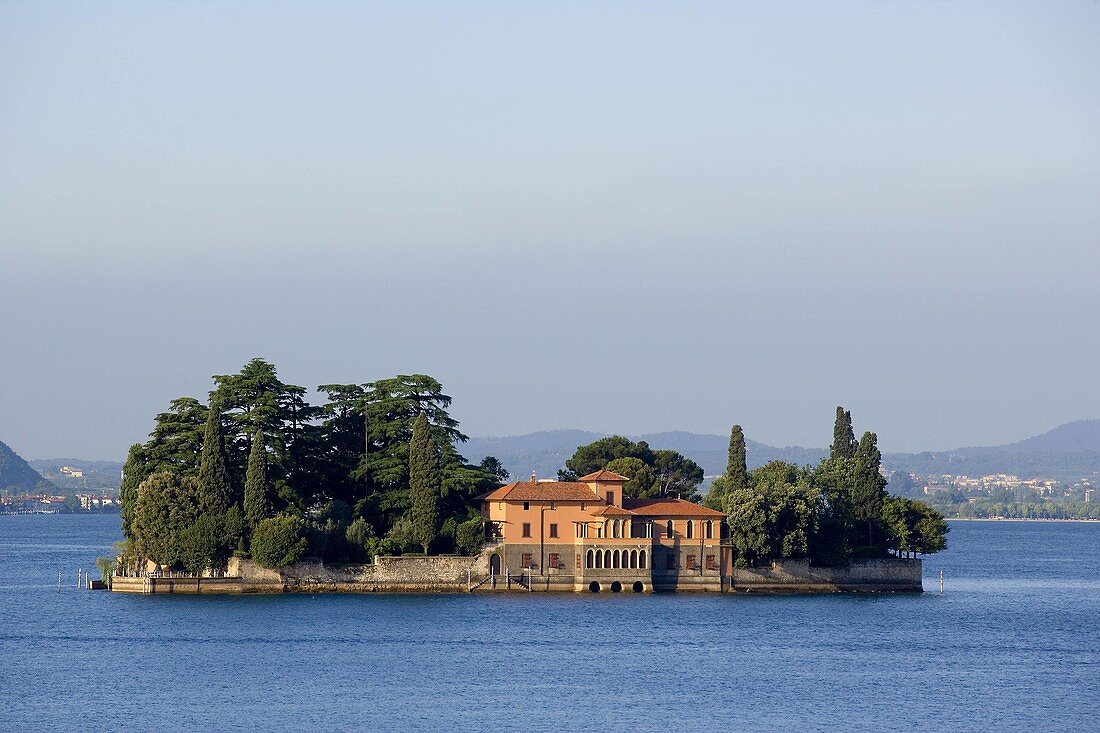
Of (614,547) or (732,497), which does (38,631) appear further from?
(732,497)

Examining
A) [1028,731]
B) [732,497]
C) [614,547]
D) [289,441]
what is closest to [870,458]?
[732,497]

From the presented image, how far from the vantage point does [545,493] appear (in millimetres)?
82000

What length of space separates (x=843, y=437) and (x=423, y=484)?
86.9 feet

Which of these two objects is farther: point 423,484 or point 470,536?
point 470,536

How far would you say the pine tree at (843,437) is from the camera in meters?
95.0

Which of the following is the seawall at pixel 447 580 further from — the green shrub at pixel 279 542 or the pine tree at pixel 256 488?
the pine tree at pixel 256 488

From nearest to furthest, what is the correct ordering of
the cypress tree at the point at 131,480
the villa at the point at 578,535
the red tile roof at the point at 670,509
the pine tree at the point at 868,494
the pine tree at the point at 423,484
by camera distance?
the pine tree at the point at 423,484 → the villa at the point at 578,535 → the red tile roof at the point at 670,509 → the cypress tree at the point at 131,480 → the pine tree at the point at 868,494

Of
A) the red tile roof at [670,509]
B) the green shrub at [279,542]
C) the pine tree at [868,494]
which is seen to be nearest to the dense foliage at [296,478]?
the green shrub at [279,542]

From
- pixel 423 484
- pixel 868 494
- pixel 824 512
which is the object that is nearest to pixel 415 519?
pixel 423 484

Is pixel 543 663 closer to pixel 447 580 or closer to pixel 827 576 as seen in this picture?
pixel 447 580

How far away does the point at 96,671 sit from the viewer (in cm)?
5778

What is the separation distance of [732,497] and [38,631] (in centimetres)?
3282

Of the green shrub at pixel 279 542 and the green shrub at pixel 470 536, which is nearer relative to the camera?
the green shrub at pixel 279 542

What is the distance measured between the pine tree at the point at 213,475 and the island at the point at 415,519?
6 centimetres
